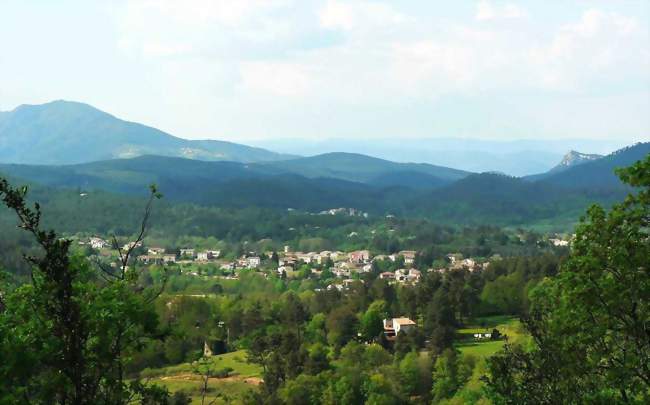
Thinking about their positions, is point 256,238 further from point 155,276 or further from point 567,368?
point 567,368

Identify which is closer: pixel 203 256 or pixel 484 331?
pixel 484 331

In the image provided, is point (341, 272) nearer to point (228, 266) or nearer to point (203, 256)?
point (228, 266)

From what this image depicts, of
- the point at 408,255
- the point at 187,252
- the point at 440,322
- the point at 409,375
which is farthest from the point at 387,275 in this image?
the point at 409,375

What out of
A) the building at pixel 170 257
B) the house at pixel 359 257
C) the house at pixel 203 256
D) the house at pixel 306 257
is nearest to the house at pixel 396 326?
the house at pixel 359 257

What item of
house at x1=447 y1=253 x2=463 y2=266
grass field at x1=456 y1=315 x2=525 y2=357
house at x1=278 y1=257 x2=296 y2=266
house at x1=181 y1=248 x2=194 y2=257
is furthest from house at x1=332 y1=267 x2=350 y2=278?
grass field at x1=456 y1=315 x2=525 y2=357

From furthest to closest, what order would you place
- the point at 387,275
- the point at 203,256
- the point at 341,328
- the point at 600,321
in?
the point at 203,256
the point at 387,275
the point at 341,328
the point at 600,321

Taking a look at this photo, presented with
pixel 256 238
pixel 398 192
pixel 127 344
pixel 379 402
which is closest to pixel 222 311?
pixel 379 402

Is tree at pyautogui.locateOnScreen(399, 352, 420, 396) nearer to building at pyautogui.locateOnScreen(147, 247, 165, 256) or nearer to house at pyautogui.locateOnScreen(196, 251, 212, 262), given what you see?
house at pyautogui.locateOnScreen(196, 251, 212, 262)
